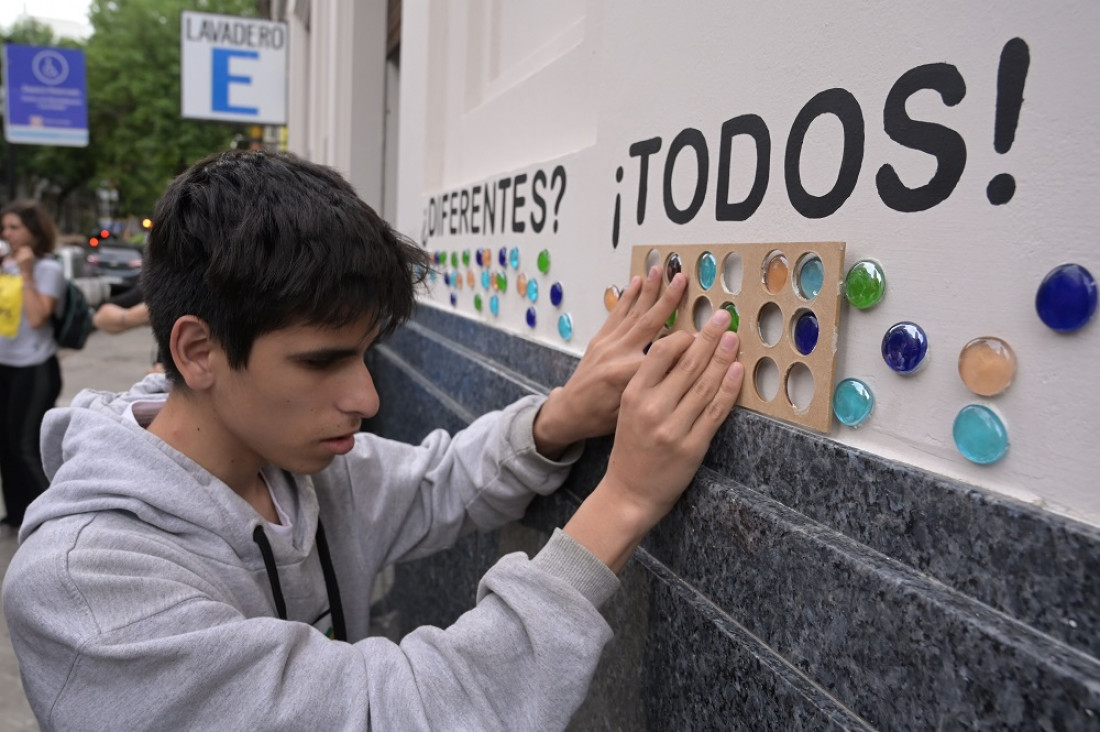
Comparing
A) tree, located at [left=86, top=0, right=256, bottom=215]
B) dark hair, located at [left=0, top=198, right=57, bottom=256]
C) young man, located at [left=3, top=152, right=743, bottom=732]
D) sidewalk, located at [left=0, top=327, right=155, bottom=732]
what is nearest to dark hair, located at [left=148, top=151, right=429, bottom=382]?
young man, located at [left=3, top=152, right=743, bottom=732]

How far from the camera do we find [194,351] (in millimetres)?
1385

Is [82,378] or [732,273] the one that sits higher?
[732,273]

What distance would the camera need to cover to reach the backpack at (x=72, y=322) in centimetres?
460

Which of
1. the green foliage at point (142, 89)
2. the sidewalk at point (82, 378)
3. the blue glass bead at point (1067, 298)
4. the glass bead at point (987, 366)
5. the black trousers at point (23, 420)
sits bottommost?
the sidewalk at point (82, 378)

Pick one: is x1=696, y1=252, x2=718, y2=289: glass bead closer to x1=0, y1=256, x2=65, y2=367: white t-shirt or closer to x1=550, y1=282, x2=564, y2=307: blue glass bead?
x1=550, y1=282, x2=564, y2=307: blue glass bead

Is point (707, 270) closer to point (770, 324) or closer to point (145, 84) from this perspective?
point (770, 324)

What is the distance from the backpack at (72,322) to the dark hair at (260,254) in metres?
3.68

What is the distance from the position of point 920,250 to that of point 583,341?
3.14 ft

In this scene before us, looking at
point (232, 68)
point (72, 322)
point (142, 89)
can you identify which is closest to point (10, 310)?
point (72, 322)

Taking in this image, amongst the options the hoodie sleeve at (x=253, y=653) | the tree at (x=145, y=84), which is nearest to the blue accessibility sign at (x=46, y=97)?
the tree at (x=145, y=84)

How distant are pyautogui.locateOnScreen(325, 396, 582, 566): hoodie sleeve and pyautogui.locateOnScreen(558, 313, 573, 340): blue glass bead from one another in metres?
0.19

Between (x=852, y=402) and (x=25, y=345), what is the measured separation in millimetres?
4697

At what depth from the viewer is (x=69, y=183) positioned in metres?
35.8

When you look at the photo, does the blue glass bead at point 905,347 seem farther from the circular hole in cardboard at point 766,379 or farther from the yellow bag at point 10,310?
the yellow bag at point 10,310
